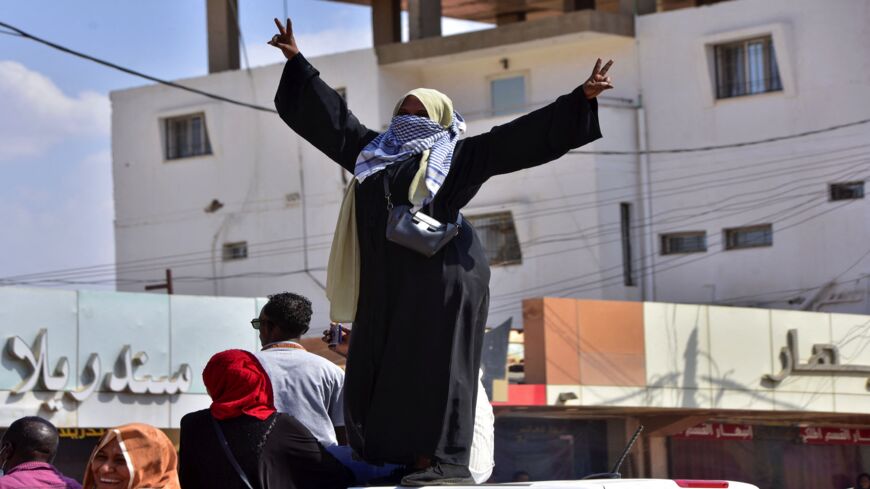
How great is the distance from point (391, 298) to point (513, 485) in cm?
72

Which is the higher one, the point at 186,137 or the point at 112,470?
the point at 186,137

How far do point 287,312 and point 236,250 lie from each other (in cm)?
2852

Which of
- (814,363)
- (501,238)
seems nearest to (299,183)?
(501,238)

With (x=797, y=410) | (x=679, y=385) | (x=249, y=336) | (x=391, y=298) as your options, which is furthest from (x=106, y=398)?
(x=391, y=298)

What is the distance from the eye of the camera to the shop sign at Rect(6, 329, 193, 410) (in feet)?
63.1

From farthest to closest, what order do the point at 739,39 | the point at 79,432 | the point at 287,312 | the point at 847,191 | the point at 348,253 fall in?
the point at 739,39 < the point at 847,191 < the point at 79,432 < the point at 287,312 < the point at 348,253

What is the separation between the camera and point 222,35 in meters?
34.4

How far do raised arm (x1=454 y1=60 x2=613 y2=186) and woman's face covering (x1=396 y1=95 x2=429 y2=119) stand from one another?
0.54 feet

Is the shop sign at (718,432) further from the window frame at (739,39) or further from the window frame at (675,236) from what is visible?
the window frame at (739,39)

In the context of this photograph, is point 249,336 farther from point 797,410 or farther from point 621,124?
point 621,124

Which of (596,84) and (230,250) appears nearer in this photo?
(596,84)

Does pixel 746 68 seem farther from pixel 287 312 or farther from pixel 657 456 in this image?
pixel 287 312

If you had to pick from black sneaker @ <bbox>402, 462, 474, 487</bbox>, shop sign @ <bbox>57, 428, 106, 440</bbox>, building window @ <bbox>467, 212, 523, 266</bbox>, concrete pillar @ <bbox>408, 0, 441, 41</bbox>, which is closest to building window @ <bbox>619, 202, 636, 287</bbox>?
building window @ <bbox>467, 212, 523, 266</bbox>

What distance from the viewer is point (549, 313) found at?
2323 centimetres
